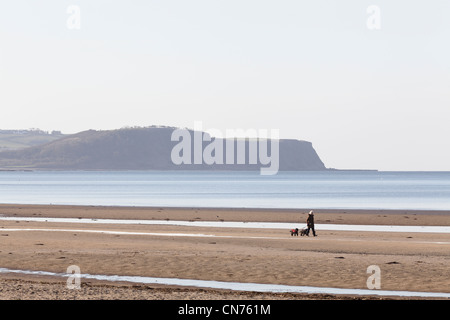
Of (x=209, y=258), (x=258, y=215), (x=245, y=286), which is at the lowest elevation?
(x=245, y=286)

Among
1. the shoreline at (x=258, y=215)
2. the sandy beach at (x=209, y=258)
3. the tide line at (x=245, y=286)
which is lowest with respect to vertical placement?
the tide line at (x=245, y=286)

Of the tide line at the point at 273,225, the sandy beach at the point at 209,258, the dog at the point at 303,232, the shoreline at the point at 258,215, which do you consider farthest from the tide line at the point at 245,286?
the shoreline at the point at 258,215

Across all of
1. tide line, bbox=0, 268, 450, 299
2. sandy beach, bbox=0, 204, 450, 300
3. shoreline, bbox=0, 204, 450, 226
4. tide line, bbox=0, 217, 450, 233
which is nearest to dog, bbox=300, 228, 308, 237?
sandy beach, bbox=0, 204, 450, 300

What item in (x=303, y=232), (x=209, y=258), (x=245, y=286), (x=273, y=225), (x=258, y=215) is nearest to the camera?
(x=245, y=286)

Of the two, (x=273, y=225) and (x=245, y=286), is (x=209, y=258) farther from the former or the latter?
(x=273, y=225)

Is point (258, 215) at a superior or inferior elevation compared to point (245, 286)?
superior

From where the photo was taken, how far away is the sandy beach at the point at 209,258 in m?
20.1

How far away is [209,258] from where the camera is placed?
28.0m

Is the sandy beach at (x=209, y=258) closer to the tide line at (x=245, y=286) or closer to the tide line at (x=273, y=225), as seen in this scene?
the tide line at (x=245, y=286)

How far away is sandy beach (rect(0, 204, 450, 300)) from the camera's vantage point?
20078mm

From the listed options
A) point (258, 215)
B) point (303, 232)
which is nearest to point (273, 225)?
point (258, 215)

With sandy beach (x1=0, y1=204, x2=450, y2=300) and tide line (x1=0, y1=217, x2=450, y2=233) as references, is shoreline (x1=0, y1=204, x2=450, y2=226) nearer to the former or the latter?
tide line (x1=0, y1=217, x2=450, y2=233)

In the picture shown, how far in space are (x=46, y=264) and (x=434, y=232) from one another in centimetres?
2581
